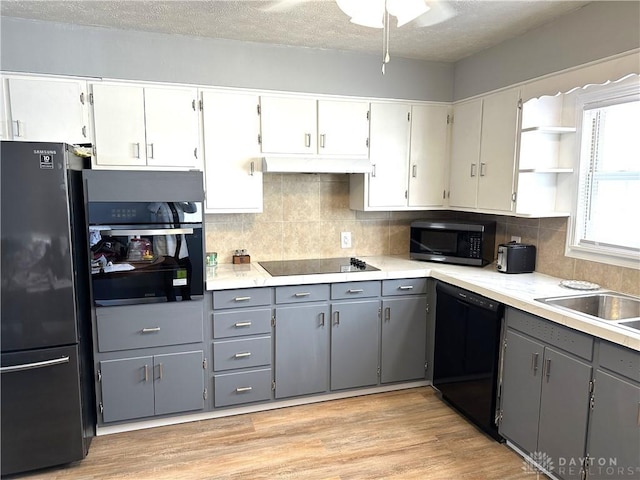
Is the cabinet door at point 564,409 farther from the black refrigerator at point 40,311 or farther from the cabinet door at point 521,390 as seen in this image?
the black refrigerator at point 40,311

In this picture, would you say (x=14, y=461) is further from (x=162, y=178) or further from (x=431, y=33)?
(x=431, y=33)

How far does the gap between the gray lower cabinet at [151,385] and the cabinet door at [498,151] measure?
2.25 meters

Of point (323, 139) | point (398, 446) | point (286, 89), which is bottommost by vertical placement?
point (398, 446)

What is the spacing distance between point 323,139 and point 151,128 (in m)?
1.18

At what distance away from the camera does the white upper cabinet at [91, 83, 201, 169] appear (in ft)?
9.11

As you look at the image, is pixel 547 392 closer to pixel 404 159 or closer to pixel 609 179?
pixel 609 179

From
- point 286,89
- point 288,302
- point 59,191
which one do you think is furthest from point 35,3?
point 288,302

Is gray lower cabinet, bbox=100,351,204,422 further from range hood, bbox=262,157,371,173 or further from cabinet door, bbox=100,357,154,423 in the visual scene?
range hood, bbox=262,157,371,173

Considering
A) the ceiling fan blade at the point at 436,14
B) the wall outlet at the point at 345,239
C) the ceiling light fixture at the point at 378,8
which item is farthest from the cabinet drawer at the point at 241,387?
the ceiling fan blade at the point at 436,14

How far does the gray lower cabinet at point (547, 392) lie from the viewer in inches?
80.0

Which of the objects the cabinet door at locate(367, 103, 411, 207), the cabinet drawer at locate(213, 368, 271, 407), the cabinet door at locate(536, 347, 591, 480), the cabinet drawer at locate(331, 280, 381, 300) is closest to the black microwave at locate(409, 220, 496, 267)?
the cabinet door at locate(367, 103, 411, 207)

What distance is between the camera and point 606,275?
8.39 feet

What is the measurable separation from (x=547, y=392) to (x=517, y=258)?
3.30ft

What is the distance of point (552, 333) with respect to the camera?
2168 mm
